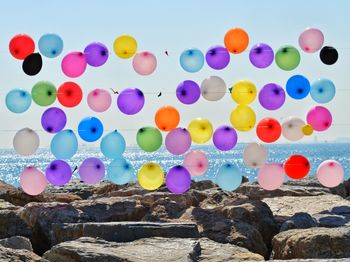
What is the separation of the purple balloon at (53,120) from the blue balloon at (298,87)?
267 cm

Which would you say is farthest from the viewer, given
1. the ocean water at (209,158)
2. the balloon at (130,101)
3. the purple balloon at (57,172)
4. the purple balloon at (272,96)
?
the ocean water at (209,158)

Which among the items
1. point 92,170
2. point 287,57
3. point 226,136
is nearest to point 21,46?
point 92,170

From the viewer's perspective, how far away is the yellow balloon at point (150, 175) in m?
8.14

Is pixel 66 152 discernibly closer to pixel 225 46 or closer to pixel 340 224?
pixel 225 46

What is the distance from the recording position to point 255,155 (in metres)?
8.26

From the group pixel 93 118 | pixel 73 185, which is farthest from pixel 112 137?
pixel 73 185

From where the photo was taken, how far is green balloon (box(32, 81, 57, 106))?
7.99 m

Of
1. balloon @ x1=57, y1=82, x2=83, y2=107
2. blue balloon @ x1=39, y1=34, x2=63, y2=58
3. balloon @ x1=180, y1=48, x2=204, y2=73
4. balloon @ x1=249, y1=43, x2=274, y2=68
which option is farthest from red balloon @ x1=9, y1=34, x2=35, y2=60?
balloon @ x1=249, y1=43, x2=274, y2=68

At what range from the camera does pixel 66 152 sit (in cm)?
816

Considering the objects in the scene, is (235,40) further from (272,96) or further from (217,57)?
(272,96)

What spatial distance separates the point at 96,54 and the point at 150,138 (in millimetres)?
1160

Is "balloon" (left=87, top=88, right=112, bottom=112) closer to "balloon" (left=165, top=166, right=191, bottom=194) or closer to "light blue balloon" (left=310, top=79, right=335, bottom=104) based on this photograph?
"balloon" (left=165, top=166, right=191, bottom=194)

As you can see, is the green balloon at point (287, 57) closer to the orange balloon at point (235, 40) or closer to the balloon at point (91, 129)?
the orange balloon at point (235, 40)

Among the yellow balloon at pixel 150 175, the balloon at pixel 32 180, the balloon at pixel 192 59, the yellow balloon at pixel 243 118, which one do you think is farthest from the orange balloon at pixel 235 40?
the balloon at pixel 32 180
